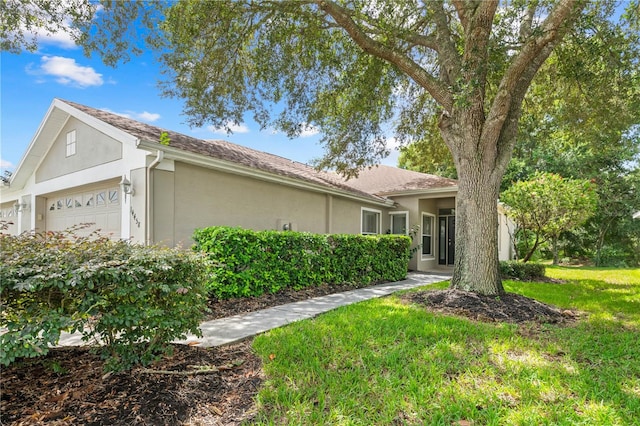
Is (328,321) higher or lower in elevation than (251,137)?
lower

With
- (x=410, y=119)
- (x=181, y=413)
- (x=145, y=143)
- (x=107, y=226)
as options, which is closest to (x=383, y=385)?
(x=181, y=413)

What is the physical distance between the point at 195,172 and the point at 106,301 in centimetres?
521

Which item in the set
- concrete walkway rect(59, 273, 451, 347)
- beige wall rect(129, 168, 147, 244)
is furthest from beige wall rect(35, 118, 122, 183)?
concrete walkway rect(59, 273, 451, 347)

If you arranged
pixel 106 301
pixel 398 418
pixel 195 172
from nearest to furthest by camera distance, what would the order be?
pixel 398 418 < pixel 106 301 < pixel 195 172

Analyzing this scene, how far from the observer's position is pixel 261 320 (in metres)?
5.43

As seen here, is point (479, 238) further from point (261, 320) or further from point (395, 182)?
point (395, 182)

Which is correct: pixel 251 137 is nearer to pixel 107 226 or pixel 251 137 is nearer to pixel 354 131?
pixel 354 131

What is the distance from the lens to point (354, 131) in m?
10.6

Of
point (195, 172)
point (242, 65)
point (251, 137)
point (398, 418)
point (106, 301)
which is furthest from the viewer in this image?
point (251, 137)

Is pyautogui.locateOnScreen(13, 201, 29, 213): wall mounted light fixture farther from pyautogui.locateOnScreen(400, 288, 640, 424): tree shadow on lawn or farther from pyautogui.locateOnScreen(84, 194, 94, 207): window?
pyautogui.locateOnScreen(400, 288, 640, 424): tree shadow on lawn

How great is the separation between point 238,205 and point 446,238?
10158 mm

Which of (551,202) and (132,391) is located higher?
(551,202)

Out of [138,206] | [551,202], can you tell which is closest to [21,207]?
[138,206]

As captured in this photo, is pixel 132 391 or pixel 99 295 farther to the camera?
pixel 132 391
